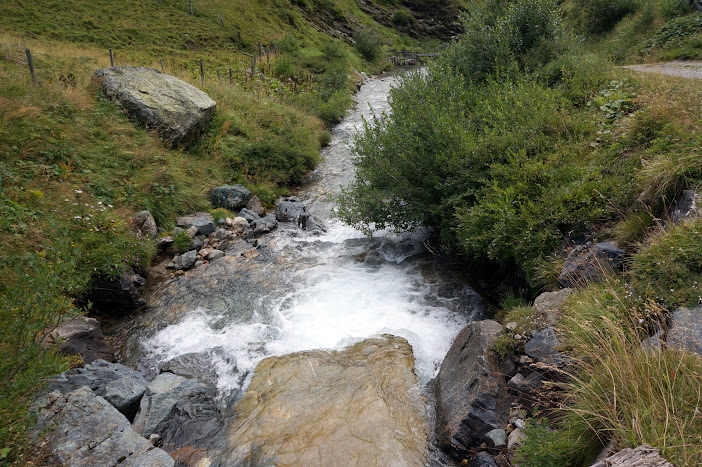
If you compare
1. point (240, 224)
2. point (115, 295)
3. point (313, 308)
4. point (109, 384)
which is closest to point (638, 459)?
point (109, 384)

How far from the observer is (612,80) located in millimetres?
11312

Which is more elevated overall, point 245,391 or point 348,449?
point 348,449

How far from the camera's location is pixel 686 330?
374 centimetres

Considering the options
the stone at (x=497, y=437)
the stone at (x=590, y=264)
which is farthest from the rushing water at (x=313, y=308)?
the stone at (x=590, y=264)

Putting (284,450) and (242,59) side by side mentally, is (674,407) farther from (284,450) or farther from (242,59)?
(242,59)

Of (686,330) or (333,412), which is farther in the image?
(333,412)

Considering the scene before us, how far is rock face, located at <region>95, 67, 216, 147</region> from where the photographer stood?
14.3 m

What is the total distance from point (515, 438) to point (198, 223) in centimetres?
1060

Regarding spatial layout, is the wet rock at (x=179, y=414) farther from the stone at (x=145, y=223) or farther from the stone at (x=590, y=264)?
the stone at (x=590, y=264)

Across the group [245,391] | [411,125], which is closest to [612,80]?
[411,125]

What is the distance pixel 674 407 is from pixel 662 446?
51 cm

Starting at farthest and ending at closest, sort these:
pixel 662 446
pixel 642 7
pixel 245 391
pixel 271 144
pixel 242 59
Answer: pixel 242 59 → pixel 642 7 → pixel 271 144 → pixel 245 391 → pixel 662 446

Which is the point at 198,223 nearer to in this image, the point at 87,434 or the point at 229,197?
the point at 229,197

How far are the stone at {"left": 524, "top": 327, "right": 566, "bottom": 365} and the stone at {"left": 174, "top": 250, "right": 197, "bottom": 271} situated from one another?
8.85m
